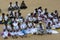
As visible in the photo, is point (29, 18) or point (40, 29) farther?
point (29, 18)

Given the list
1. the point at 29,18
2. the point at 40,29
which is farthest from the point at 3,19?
the point at 40,29

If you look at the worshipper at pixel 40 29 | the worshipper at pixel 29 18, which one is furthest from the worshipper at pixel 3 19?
the worshipper at pixel 40 29

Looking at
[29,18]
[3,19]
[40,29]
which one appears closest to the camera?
[40,29]

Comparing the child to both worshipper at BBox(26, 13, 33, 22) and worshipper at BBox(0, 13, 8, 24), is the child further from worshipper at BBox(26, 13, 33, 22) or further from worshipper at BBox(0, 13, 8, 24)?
worshipper at BBox(0, 13, 8, 24)

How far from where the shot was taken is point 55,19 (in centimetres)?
1764

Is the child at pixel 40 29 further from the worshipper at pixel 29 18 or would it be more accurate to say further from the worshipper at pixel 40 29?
the worshipper at pixel 29 18

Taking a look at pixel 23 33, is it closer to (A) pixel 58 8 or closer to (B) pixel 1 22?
(B) pixel 1 22

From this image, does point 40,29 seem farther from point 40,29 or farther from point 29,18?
point 29,18

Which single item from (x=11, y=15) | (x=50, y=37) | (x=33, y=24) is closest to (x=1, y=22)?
(x=11, y=15)

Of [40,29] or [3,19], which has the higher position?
[3,19]

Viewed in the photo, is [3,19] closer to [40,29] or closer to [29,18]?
[29,18]

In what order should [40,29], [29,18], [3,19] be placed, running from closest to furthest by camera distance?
1. [40,29]
2. [29,18]
3. [3,19]

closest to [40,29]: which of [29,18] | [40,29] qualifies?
[40,29]

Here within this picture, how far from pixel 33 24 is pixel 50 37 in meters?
1.35
